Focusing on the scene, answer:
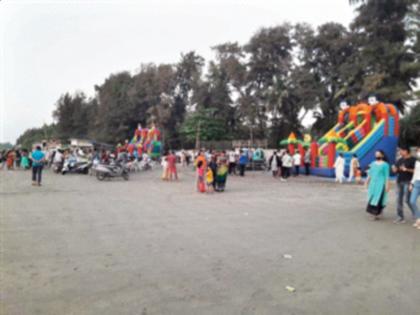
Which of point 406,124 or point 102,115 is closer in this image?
point 406,124

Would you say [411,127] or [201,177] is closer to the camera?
[201,177]

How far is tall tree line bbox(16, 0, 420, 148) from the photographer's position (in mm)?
28172

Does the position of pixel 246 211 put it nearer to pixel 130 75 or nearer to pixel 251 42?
pixel 251 42

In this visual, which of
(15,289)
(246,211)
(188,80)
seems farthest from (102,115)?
(15,289)

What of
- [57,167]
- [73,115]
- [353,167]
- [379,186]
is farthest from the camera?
[73,115]

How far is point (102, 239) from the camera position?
578cm

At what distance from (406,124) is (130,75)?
3835 cm

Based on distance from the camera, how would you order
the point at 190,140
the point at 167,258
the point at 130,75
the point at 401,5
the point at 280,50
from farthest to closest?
the point at 130,75, the point at 190,140, the point at 280,50, the point at 401,5, the point at 167,258

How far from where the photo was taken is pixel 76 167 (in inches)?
757

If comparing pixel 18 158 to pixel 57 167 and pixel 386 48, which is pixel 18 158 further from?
pixel 386 48

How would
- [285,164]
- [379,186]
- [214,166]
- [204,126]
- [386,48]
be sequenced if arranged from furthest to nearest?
[204,126] → [386,48] → [285,164] → [214,166] → [379,186]

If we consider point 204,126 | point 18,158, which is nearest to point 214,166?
point 18,158

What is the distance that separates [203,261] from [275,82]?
3284 centimetres

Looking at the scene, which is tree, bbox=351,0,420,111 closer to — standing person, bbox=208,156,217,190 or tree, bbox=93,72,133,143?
standing person, bbox=208,156,217,190
